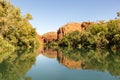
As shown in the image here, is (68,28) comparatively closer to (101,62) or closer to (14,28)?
(14,28)

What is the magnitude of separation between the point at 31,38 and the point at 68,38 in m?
39.4

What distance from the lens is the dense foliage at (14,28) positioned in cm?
4838

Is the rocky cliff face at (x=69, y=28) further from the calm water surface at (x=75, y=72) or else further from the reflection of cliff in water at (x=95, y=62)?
the calm water surface at (x=75, y=72)

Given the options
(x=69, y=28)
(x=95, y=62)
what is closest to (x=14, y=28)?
(x=95, y=62)

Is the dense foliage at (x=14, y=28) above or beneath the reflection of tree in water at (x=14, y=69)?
above

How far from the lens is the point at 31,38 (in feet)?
236

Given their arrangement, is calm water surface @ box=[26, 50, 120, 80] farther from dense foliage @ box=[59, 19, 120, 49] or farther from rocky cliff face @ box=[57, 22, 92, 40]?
rocky cliff face @ box=[57, 22, 92, 40]

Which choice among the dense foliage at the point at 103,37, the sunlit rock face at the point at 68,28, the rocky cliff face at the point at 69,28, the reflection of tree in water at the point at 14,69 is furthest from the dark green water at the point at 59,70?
the sunlit rock face at the point at 68,28

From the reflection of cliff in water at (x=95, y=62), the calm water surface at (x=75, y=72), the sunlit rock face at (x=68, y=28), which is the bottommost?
the calm water surface at (x=75, y=72)

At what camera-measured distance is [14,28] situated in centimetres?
5400

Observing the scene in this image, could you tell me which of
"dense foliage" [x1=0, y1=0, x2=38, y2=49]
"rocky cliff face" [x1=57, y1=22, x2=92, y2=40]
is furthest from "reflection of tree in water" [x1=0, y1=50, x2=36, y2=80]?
"rocky cliff face" [x1=57, y1=22, x2=92, y2=40]

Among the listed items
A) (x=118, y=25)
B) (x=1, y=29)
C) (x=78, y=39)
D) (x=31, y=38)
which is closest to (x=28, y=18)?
(x=31, y=38)

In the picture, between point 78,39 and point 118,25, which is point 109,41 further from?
point 78,39

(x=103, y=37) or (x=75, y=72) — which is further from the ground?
(x=103, y=37)
